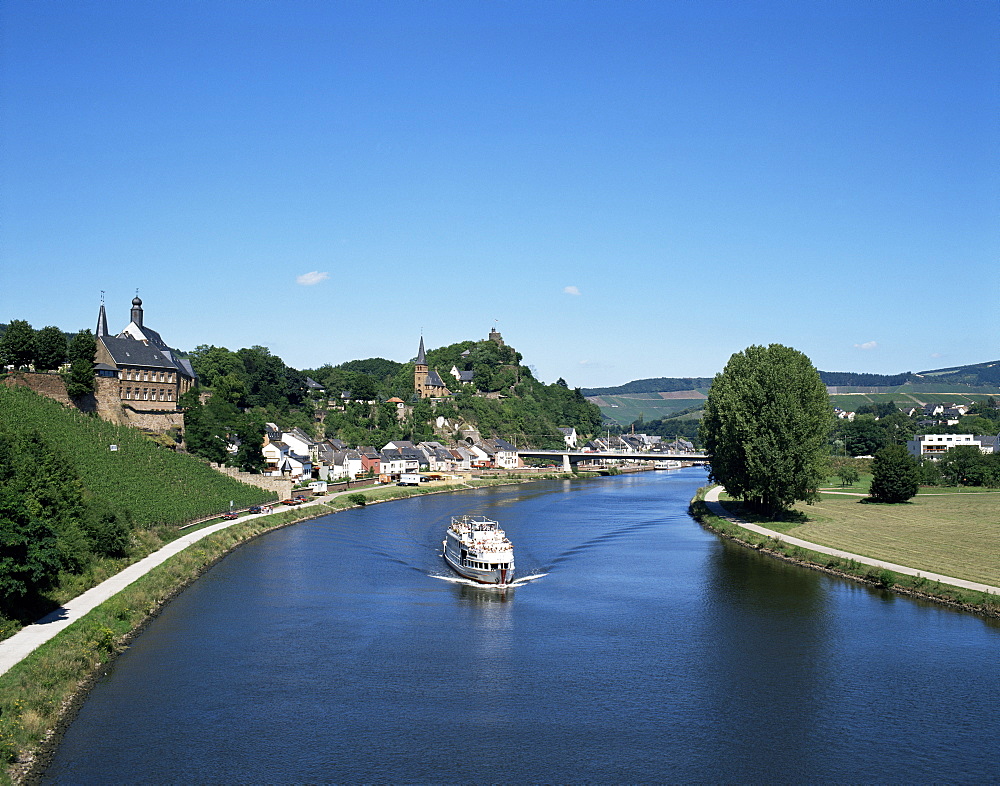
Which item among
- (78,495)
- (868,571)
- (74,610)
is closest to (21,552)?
(74,610)

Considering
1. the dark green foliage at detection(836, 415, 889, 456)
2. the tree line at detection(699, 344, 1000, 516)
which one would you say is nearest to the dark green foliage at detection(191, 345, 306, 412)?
the tree line at detection(699, 344, 1000, 516)

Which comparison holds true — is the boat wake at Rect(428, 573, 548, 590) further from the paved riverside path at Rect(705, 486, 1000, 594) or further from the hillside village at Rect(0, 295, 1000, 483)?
the hillside village at Rect(0, 295, 1000, 483)

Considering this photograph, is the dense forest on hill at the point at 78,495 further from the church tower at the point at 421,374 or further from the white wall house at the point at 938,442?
the white wall house at the point at 938,442

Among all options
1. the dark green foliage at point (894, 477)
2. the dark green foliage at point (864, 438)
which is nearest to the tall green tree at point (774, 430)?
the dark green foliage at point (894, 477)

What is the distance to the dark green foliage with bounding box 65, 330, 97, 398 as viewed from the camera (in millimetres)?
69250

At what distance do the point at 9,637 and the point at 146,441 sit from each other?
4305cm

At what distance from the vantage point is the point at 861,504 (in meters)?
75.0

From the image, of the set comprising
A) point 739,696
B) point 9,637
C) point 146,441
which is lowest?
point 739,696

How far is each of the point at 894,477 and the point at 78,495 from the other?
61.3 metres

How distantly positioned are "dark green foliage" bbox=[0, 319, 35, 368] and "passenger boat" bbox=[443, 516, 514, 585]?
3961cm

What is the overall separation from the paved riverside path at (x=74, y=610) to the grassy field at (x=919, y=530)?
36.0 m

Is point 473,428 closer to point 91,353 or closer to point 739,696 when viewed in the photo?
point 91,353

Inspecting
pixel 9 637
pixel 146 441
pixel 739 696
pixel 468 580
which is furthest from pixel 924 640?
pixel 146 441

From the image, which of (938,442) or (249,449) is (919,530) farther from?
(938,442)
